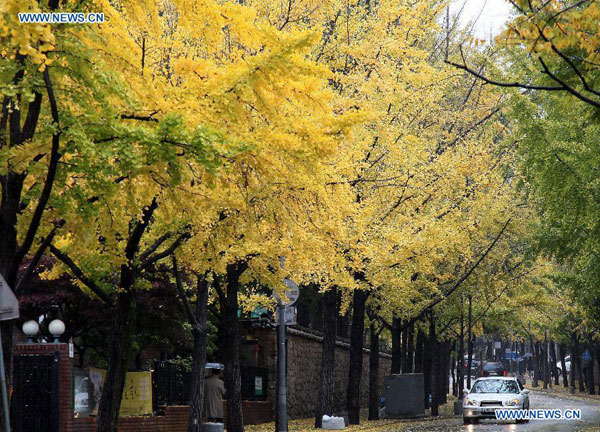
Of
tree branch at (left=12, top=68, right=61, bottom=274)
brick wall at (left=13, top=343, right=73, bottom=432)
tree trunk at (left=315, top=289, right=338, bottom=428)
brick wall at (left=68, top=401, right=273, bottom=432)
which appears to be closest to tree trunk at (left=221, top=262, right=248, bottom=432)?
brick wall at (left=68, top=401, right=273, bottom=432)

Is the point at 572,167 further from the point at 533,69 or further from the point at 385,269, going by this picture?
the point at 385,269

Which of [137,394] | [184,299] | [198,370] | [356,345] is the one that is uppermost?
[184,299]

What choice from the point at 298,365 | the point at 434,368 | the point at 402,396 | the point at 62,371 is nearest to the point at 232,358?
the point at 62,371

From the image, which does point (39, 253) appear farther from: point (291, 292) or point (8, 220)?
point (291, 292)

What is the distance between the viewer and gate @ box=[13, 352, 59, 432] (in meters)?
18.5

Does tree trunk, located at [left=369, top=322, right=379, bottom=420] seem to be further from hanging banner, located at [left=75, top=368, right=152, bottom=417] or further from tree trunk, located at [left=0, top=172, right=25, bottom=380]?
tree trunk, located at [left=0, top=172, right=25, bottom=380]

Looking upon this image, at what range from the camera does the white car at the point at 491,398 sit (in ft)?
101

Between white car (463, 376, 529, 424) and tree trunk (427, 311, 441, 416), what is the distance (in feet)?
34.0

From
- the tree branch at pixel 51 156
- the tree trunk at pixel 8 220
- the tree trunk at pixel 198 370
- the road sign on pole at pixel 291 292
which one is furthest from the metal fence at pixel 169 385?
the tree branch at pixel 51 156

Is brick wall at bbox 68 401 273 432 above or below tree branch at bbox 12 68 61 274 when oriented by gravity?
below

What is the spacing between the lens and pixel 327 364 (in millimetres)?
29438

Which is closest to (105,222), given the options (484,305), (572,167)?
(572,167)

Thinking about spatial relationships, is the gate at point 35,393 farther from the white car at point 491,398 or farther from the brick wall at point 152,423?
the white car at point 491,398

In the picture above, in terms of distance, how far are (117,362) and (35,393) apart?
9.06 feet
